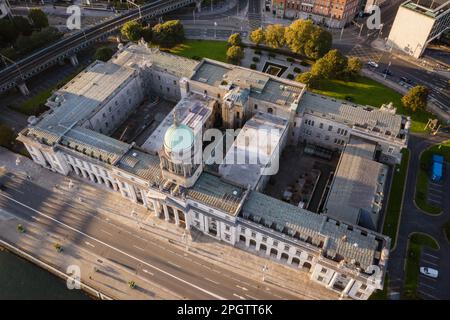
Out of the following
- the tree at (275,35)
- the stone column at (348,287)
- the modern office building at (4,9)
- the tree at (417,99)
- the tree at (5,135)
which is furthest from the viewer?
the modern office building at (4,9)

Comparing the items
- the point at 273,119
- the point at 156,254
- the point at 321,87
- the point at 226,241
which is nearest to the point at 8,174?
the point at 156,254

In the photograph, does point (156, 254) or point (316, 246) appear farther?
point (156, 254)

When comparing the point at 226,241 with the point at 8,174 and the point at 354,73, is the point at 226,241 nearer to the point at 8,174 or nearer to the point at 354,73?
the point at 8,174

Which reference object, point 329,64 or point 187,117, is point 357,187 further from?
point 329,64

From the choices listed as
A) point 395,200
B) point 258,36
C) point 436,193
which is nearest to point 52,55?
point 258,36

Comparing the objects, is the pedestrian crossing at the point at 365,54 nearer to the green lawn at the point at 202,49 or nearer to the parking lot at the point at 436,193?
the green lawn at the point at 202,49

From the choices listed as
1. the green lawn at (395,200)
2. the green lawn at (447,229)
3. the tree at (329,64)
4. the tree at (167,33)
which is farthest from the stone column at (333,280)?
the tree at (167,33)
